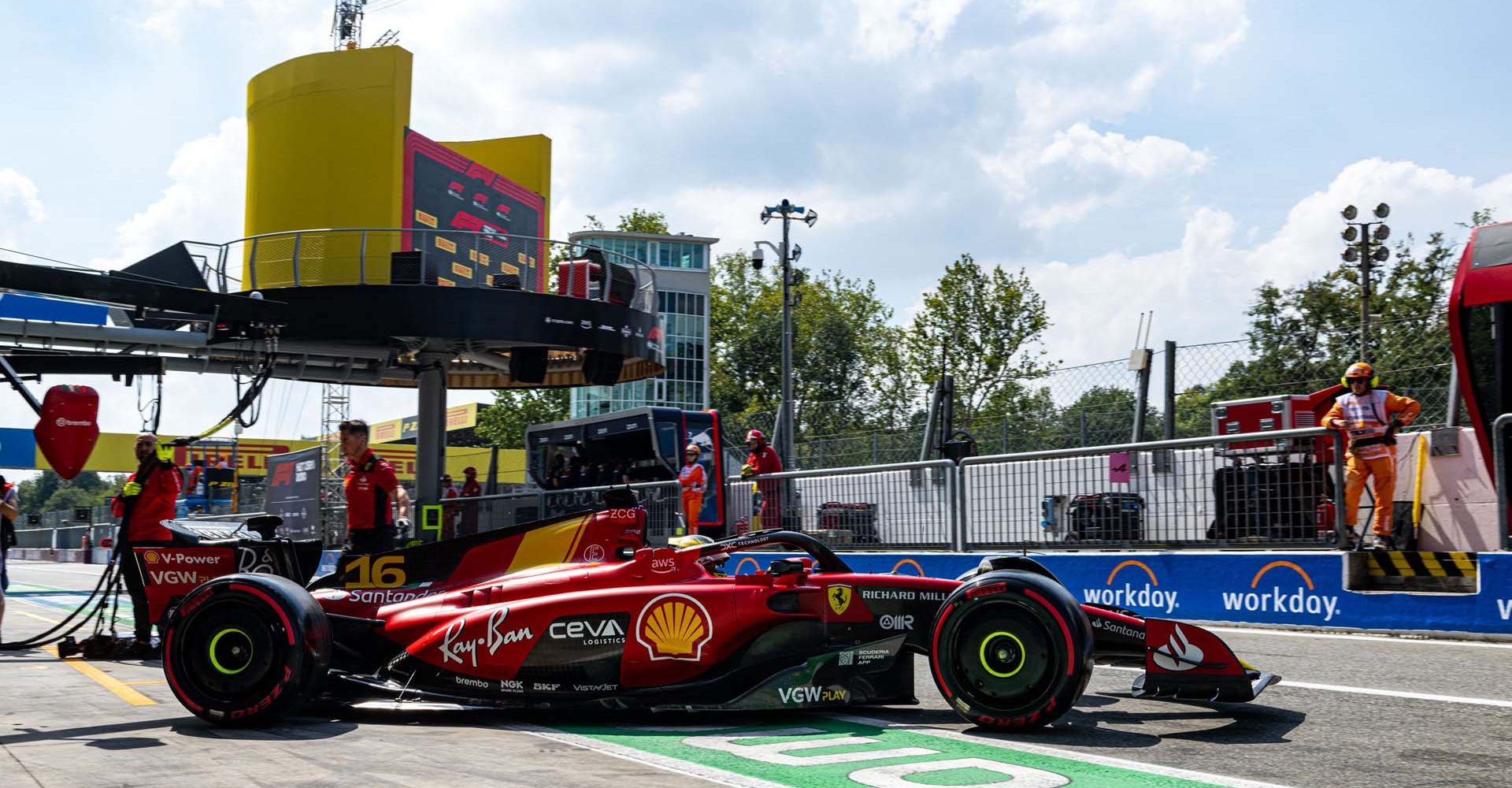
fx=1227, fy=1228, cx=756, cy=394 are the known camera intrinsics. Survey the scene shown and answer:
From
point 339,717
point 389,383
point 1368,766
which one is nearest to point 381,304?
point 389,383

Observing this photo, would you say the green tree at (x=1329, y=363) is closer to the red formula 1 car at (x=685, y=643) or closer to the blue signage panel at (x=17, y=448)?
the red formula 1 car at (x=685, y=643)

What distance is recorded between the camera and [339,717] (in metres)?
6.34

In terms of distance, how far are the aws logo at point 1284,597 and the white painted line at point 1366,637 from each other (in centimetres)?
19

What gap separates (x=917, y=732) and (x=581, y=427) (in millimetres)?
20405

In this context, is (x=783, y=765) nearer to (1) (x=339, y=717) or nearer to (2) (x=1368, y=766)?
(2) (x=1368, y=766)

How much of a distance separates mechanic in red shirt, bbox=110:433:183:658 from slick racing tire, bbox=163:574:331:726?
3.92 m

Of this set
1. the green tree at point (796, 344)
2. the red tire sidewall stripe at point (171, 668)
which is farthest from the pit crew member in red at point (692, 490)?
the green tree at point (796, 344)

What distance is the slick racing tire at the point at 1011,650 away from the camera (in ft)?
17.0

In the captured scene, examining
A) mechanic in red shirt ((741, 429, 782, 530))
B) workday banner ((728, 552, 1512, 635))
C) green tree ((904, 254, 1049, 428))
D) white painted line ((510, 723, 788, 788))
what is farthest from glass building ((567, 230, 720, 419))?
white painted line ((510, 723, 788, 788))

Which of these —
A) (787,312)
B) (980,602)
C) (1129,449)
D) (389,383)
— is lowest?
(980,602)

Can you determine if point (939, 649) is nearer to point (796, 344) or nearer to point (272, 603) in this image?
point (272, 603)

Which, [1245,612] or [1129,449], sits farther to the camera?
[1129,449]

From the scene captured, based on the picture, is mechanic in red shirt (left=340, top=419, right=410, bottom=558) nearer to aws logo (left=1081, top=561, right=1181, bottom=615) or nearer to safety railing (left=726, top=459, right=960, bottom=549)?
safety railing (left=726, top=459, right=960, bottom=549)

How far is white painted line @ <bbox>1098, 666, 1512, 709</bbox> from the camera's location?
575 centimetres
